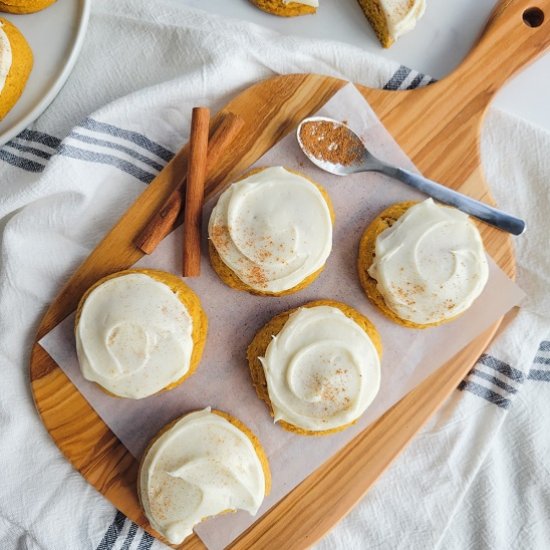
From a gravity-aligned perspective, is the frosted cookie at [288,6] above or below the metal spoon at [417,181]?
above

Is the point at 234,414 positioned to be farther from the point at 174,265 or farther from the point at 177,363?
the point at 174,265

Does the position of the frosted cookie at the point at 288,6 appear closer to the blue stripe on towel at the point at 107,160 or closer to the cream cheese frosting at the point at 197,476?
the blue stripe on towel at the point at 107,160

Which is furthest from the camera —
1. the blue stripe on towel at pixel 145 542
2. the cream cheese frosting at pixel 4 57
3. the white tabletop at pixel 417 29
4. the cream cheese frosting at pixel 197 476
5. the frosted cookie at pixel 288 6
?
the white tabletop at pixel 417 29

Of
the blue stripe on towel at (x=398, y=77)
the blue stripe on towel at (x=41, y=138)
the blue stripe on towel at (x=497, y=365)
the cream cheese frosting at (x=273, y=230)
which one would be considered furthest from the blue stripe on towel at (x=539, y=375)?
the blue stripe on towel at (x=41, y=138)

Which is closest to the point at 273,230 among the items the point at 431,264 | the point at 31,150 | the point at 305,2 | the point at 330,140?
the point at 330,140

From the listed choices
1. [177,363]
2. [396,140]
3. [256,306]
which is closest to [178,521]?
[177,363]

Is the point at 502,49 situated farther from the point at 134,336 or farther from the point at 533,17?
the point at 134,336
